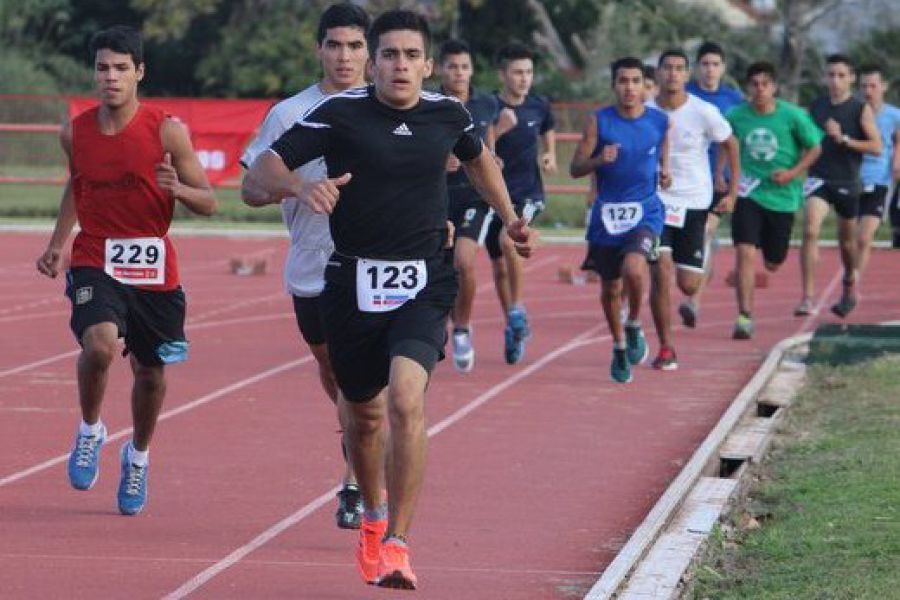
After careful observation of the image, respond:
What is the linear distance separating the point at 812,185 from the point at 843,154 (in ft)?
1.23

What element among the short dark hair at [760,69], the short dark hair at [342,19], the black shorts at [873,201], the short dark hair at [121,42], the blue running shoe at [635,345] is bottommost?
the blue running shoe at [635,345]

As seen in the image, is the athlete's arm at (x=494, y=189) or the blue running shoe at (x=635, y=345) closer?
the athlete's arm at (x=494, y=189)

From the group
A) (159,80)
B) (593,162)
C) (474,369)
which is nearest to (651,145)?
(593,162)

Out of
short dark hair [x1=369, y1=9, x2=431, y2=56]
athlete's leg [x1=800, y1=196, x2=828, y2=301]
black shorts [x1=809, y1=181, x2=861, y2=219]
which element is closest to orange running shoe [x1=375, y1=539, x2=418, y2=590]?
short dark hair [x1=369, y1=9, x2=431, y2=56]

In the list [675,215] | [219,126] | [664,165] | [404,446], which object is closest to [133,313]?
[404,446]

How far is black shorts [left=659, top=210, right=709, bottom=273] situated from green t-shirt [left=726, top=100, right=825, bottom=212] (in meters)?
1.48

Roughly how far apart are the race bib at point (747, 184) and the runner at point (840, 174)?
1586 millimetres

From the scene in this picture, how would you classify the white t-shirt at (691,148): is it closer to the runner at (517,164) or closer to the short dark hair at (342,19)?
the runner at (517,164)

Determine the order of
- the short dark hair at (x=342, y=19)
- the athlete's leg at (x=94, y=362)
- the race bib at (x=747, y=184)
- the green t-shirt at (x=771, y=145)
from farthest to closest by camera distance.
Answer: the race bib at (x=747, y=184)
the green t-shirt at (x=771, y=145)
the short dark hair at (x=342, y=19)
the athlete's leg at (x=94, y=362)

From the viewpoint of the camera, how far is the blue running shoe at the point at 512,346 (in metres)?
15.8

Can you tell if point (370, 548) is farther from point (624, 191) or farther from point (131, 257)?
point (624, 191)

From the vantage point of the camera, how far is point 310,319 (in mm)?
9797

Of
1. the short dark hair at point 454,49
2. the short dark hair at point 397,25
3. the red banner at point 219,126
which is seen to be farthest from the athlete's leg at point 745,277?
the red banner at point 219,126

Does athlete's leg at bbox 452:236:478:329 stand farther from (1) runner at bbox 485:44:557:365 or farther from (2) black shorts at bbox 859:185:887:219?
(2) black shorts at bbox 859:185:887:219
